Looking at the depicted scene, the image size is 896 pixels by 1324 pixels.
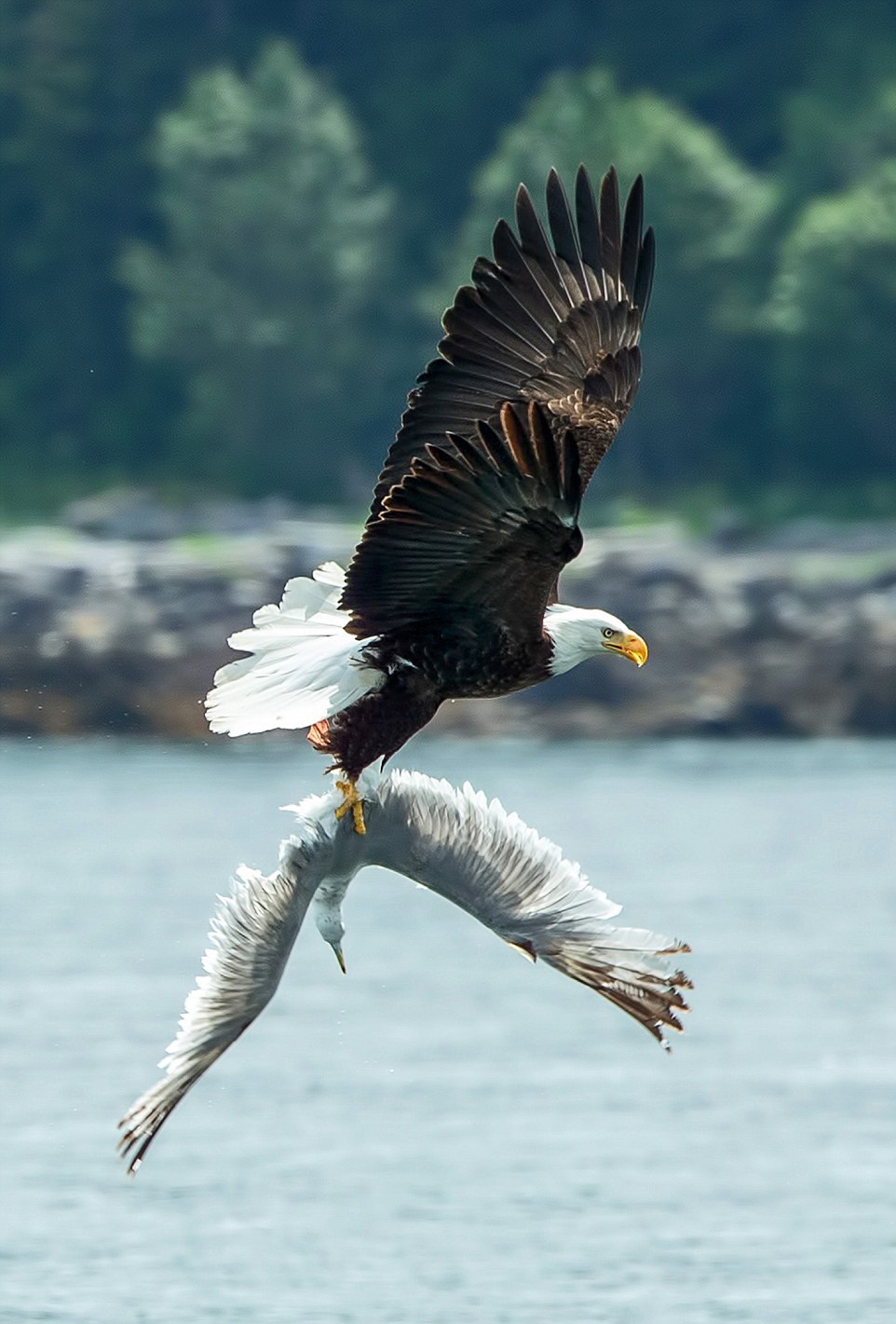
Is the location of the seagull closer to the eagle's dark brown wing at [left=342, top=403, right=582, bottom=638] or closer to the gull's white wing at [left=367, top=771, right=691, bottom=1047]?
the gull's white wing at [left=367, top=771, right=691, bottom=1047]

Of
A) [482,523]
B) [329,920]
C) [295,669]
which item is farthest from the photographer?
[295,669]

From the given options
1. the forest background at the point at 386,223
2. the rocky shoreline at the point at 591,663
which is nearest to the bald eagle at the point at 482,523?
the rocky shoreline at the point at 591,663

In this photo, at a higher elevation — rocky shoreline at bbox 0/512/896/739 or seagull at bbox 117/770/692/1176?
rocky shoreline at bbox 0/512/896/739

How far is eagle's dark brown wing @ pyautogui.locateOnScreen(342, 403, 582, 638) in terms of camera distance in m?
7.88

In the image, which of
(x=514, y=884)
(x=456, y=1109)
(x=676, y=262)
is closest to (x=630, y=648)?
(x=514, y=884)

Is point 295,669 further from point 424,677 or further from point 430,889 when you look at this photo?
point 430,889

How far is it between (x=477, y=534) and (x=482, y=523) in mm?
68

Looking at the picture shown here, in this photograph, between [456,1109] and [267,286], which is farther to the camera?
[267,286]

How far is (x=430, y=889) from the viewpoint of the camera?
8.42 meters

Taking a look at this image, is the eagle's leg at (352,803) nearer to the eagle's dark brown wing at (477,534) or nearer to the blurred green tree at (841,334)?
the eagle's dark brown wing at (477,534)

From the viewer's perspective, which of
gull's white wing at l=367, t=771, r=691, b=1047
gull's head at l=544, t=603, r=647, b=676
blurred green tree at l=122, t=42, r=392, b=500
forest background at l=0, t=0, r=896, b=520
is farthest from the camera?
blurred green tree at l=122, t=42, r=392, b=500

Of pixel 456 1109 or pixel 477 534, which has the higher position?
pixel 456 1109

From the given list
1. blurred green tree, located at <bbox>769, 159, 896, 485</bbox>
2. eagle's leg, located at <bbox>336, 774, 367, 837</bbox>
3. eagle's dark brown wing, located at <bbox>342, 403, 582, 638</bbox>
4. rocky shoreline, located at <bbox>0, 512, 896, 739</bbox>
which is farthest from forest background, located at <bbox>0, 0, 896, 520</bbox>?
eagle's leg, located at <bbox>336, 774, 367, 837</bbox>

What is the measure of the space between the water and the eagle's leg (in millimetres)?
3430
